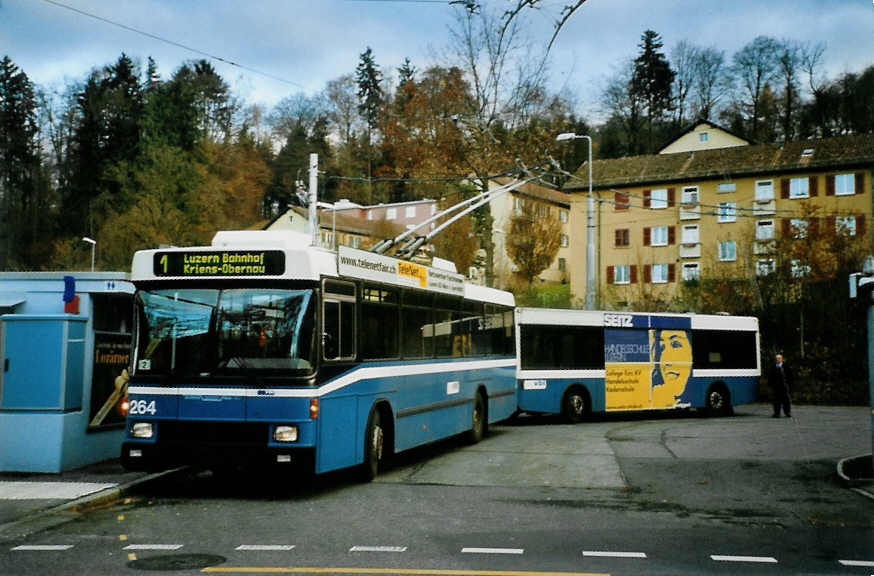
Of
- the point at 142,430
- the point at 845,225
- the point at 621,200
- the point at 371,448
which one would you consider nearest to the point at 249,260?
the point at 142,430

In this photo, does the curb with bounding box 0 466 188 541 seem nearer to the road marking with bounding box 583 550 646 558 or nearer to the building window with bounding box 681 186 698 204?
the road marking with bounding box 583 550 646 558


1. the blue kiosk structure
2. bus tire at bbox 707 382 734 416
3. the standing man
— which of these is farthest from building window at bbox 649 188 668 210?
the blue kiosk structure

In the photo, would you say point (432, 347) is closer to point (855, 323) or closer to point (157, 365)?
point (157, 365)

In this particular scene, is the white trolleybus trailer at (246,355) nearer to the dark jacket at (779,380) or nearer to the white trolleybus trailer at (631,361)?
the white trolleybus trailer at (631,361)

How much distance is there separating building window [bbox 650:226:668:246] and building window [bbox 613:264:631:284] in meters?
2.32

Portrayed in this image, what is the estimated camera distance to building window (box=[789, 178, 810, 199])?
57250 millimetres

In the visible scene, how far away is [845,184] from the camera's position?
55906 millimetres

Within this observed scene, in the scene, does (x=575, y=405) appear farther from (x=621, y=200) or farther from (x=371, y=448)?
(x=621, y=200)

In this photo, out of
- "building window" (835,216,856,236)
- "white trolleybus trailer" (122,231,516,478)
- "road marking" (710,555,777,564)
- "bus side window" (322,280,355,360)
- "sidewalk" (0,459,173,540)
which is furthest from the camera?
"building window" (835,216,856,236)

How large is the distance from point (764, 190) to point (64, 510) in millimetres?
54827

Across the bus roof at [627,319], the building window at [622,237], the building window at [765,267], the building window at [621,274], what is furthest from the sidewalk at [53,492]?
the building window at [622,237]

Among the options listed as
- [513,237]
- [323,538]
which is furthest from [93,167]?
[323,538]

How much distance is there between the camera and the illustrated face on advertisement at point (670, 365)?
83.5 feet

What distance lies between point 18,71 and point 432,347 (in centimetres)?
4906
